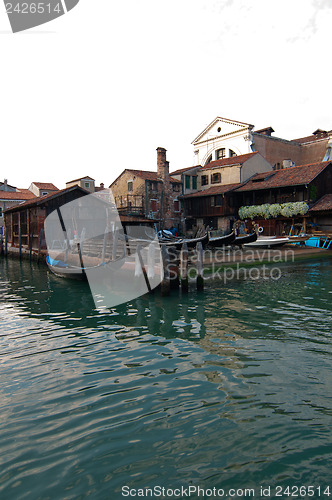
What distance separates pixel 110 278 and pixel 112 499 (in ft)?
35.3

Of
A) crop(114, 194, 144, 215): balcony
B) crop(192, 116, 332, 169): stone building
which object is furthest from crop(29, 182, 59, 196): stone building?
crop(192, 116, 332, 169): stone building

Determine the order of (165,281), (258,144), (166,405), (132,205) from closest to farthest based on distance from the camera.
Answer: (166,405)
(165,281)
(132,205)
(258,144)

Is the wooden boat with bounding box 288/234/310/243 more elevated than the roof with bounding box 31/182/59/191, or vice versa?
the roof with bounding box 31/182/59/191

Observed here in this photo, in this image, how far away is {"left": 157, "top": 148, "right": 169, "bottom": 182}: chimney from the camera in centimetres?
3556

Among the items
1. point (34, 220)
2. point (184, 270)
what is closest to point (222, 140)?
point (34, 220)

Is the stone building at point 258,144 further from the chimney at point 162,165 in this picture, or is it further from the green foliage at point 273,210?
the green foliage at point 273,210

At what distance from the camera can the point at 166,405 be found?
14.2 ft

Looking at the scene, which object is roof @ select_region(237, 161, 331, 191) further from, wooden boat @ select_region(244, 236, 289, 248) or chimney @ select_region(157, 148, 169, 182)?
chimney @ select_region(157, 148, 169, 182)

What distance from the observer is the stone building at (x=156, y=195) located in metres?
35.9

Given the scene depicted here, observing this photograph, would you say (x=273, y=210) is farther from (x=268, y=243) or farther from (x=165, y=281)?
(x=165, y=281)

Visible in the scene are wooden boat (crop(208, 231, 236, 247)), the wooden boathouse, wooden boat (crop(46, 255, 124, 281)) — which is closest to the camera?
wooden boat (crop(46, 255, 124, 281))

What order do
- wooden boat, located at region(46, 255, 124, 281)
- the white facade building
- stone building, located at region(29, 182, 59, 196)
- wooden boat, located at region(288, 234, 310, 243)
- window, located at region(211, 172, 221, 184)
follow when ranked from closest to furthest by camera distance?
wooden boat, located at region(46, 255, 124, 281) < wooden boat, located at region(288, 234, 310, 243) < window, located at region(211, 172, 221, 184) < the white facade building < stone building, located at region(29, 182, 59, 196)

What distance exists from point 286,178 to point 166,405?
28587 mm

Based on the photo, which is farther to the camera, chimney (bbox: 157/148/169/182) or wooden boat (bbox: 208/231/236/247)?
chimney (bbox: 157/148/169/182)
